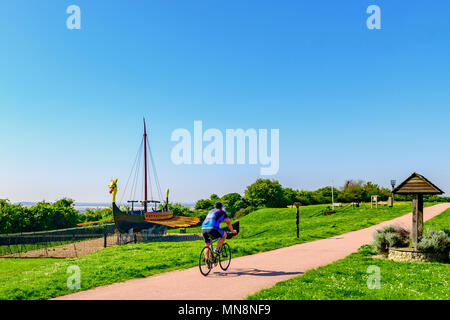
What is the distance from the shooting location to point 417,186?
12.8 m

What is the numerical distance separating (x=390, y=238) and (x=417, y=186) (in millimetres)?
2361

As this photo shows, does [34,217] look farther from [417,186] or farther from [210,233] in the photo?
A: [417,186]

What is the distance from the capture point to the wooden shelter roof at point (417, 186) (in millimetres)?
12445

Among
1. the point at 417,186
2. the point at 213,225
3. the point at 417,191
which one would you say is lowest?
the point at 213,225

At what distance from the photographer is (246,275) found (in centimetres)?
938

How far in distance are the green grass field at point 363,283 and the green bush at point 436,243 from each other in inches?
27.7

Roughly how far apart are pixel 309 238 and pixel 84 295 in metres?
14.8

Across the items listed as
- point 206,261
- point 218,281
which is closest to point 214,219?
point 206,261

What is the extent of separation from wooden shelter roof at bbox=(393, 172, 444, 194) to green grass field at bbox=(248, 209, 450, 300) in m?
2.78

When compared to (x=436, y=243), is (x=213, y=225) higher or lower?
higher
